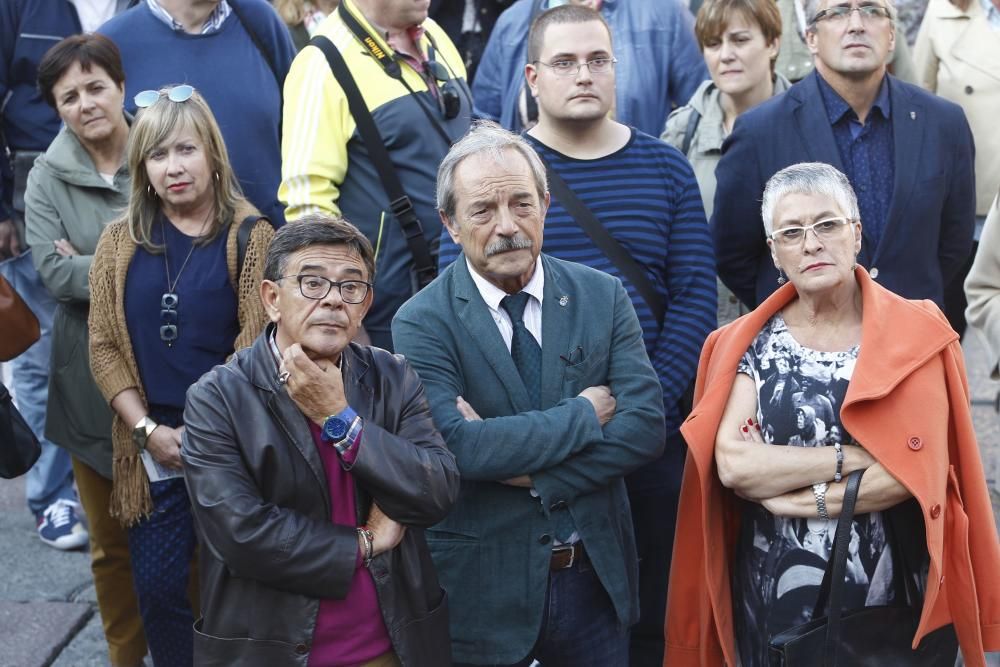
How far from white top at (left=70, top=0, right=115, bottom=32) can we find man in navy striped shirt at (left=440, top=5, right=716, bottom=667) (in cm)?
263

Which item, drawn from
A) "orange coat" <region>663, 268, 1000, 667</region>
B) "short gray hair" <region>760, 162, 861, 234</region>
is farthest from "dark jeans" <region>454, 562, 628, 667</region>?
"short gray hair" <region>760, 162, 861, 234</region>

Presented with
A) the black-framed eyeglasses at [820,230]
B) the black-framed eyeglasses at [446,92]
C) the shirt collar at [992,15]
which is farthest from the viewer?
the shirt collar at [992,15]

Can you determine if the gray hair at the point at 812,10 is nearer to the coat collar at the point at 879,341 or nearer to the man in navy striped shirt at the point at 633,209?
the man in navy striped shirt at the point at 633,209

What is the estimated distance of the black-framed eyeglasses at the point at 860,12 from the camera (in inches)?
170

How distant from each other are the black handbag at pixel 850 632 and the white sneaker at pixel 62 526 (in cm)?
358

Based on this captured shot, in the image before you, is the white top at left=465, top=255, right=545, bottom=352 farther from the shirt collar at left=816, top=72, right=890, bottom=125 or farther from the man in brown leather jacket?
the shirt collar at left=816, top=72, right=890, bottom=125

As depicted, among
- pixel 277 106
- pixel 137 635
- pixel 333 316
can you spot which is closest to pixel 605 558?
pixel 333 316

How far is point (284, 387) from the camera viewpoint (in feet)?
10.1

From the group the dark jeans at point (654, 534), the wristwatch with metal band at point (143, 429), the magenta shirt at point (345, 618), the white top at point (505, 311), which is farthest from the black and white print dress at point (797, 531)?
the wristwatch with metal band at point (143, 429)

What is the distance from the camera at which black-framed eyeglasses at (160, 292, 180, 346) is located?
4.19 metres

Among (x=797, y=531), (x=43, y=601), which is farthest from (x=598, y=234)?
(x=43, y=601)

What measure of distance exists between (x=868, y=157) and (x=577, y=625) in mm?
1877

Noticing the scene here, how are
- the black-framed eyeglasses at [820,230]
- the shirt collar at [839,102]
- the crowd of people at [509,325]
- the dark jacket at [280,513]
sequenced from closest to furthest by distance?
the dark jacket at [280,513] < the crowd of people at [509,325] < the black-framed eyeglasses at [820,230] < the shirt collar at [839,102]

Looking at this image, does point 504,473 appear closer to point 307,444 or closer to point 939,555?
point 307,444
